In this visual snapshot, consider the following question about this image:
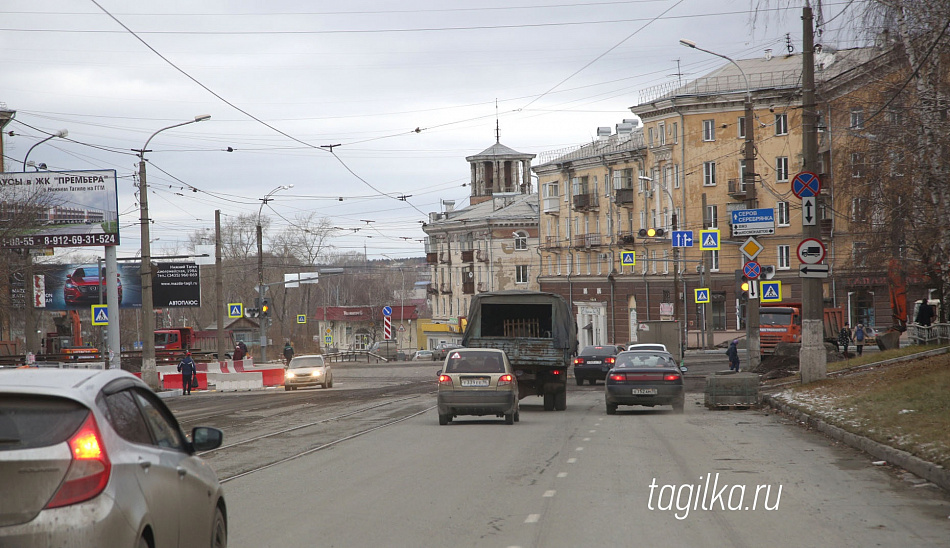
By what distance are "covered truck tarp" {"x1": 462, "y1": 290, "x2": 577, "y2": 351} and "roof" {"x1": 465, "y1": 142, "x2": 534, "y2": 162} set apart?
96728mm

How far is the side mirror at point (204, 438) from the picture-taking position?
6746 mm

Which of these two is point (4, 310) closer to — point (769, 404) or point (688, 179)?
point (769, 404)

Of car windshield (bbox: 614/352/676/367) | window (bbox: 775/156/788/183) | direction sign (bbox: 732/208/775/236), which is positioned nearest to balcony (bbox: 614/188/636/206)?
window (bbox: 775/156/788/183)

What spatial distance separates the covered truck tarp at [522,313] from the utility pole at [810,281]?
6043 mm

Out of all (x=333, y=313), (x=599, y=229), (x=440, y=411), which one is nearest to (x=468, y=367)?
(x=440, y=411)

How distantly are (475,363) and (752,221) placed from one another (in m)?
14.4

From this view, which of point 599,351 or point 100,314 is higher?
point 100,314

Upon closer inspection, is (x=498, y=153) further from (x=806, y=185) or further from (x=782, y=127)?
(x=806, y=185)

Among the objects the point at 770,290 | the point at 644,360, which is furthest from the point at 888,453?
the point at 770,290

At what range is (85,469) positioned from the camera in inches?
195

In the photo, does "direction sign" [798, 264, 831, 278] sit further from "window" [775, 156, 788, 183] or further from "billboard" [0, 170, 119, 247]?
"window" [775, 156, 788, 183]

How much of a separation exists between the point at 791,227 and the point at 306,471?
6106 centimetres

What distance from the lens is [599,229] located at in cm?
8550

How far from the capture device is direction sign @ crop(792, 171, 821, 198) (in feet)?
78.4
